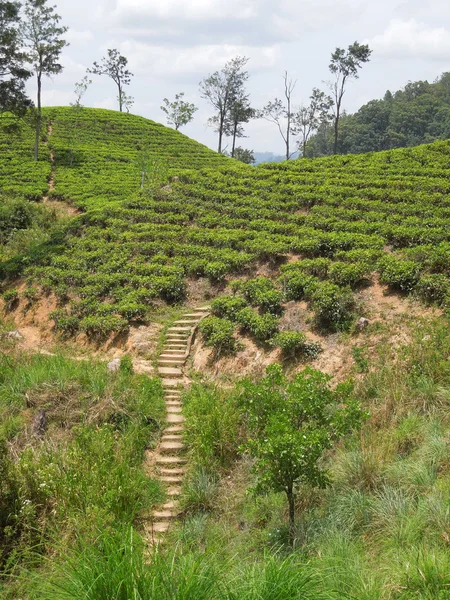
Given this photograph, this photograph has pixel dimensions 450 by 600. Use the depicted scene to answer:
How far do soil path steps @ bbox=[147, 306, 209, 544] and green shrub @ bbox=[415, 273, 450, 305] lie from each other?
223 inches

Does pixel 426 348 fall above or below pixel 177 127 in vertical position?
below

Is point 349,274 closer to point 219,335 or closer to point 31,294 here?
point 219,335

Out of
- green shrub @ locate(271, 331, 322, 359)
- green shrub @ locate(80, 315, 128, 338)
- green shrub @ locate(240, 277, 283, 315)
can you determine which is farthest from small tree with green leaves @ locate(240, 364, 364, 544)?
green shrub @ locate(80, 315, 128, 338)

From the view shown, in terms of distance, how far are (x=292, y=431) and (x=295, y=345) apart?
19.0ft

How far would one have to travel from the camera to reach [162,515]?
8.02 meters

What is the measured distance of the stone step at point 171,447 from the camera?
9.62m

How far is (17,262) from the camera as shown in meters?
20.1

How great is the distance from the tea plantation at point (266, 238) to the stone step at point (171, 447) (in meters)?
4.66

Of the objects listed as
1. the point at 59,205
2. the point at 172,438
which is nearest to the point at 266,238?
the point at 172,438

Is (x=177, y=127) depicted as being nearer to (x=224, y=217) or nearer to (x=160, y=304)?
(x=224, y=217)

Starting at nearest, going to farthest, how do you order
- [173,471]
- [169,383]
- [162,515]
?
[162,515] → [173,471] → [169,383]

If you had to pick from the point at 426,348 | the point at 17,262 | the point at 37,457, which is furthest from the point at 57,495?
the point at 17,262

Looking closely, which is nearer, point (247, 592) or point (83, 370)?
point (247, 592)

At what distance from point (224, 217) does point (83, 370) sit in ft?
31.3
